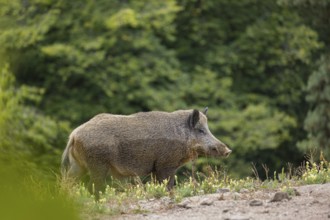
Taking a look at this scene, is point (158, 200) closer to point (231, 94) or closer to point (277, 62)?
point (231, 94)

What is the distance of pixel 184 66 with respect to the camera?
85.4ft

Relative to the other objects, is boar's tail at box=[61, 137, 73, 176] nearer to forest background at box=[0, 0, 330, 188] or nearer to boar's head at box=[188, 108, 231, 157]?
boar's head at box=[188, 108, 231, 157]

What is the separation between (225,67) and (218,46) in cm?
82

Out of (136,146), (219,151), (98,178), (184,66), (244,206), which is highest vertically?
(244,206)

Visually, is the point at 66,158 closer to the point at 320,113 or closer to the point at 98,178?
the point at 98,178

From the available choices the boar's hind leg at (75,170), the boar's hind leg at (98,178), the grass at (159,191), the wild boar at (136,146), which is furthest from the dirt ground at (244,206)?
the boar's hind leg at (75,170)

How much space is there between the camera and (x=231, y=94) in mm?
25594

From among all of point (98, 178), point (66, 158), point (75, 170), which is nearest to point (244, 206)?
point (98, 178)

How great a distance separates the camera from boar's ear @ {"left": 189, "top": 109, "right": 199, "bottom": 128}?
1044 cm

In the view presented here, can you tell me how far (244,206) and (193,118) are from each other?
3.88 m

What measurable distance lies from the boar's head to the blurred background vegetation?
797 centimetres

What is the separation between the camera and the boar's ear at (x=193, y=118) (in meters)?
10.4

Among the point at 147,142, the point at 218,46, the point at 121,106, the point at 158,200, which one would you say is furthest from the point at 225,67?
the point at 158,200

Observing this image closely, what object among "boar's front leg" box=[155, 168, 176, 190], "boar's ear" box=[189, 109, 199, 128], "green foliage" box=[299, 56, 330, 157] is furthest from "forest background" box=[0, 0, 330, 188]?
"boar's front leg" box=[155, 168, 176, 190]
